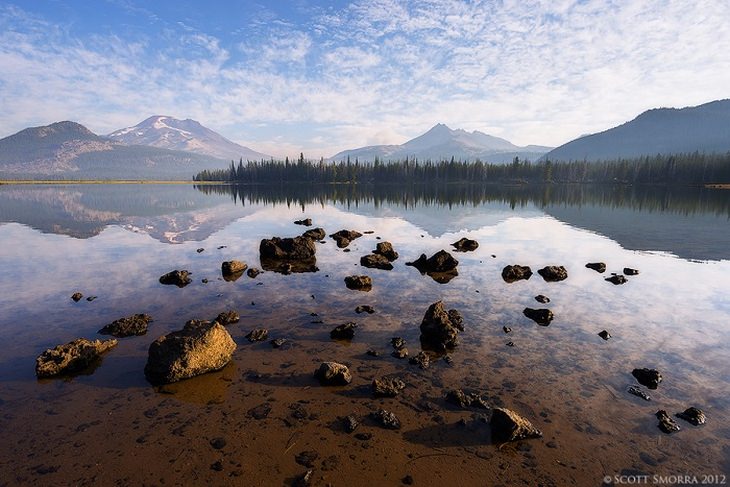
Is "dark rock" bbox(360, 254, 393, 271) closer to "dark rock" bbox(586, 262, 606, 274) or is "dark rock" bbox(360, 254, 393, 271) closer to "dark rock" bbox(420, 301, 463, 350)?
"dark rock" bbox(420, 301, 463, 350)

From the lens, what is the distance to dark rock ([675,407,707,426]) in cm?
1088

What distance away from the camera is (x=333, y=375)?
41.3ft

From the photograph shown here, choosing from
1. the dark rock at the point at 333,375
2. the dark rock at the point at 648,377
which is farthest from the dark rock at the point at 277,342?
the dark rock at the point at 648,377

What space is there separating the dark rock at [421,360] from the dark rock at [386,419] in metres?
3.30

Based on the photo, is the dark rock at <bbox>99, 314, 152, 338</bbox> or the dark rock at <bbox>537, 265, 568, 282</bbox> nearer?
the dark rock at <bbox>99, 314, 152, 338</bbox>

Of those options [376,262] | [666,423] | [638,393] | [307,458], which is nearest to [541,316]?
[638,393]

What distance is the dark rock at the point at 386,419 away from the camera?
10570 mm

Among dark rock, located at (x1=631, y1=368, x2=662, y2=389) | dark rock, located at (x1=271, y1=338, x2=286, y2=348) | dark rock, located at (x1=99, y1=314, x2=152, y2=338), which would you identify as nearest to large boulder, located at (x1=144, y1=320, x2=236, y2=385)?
dark rock, located at (x1=271, y1=338, x2=286, y2=348)

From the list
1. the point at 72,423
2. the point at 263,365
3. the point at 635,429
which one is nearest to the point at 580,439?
the point at 635,429

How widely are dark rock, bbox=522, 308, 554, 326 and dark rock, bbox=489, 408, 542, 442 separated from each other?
8.96 metres

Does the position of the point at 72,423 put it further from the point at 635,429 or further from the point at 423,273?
the point at 423,273

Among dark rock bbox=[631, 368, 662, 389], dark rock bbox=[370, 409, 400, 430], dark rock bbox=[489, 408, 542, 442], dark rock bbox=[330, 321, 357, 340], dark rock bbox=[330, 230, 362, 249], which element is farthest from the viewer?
dark rock bbox=[330, 230, 362, 249]

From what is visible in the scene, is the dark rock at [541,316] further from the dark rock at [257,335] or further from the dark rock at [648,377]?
the dark rock at [257,335]

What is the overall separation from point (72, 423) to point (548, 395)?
15.3 metres
